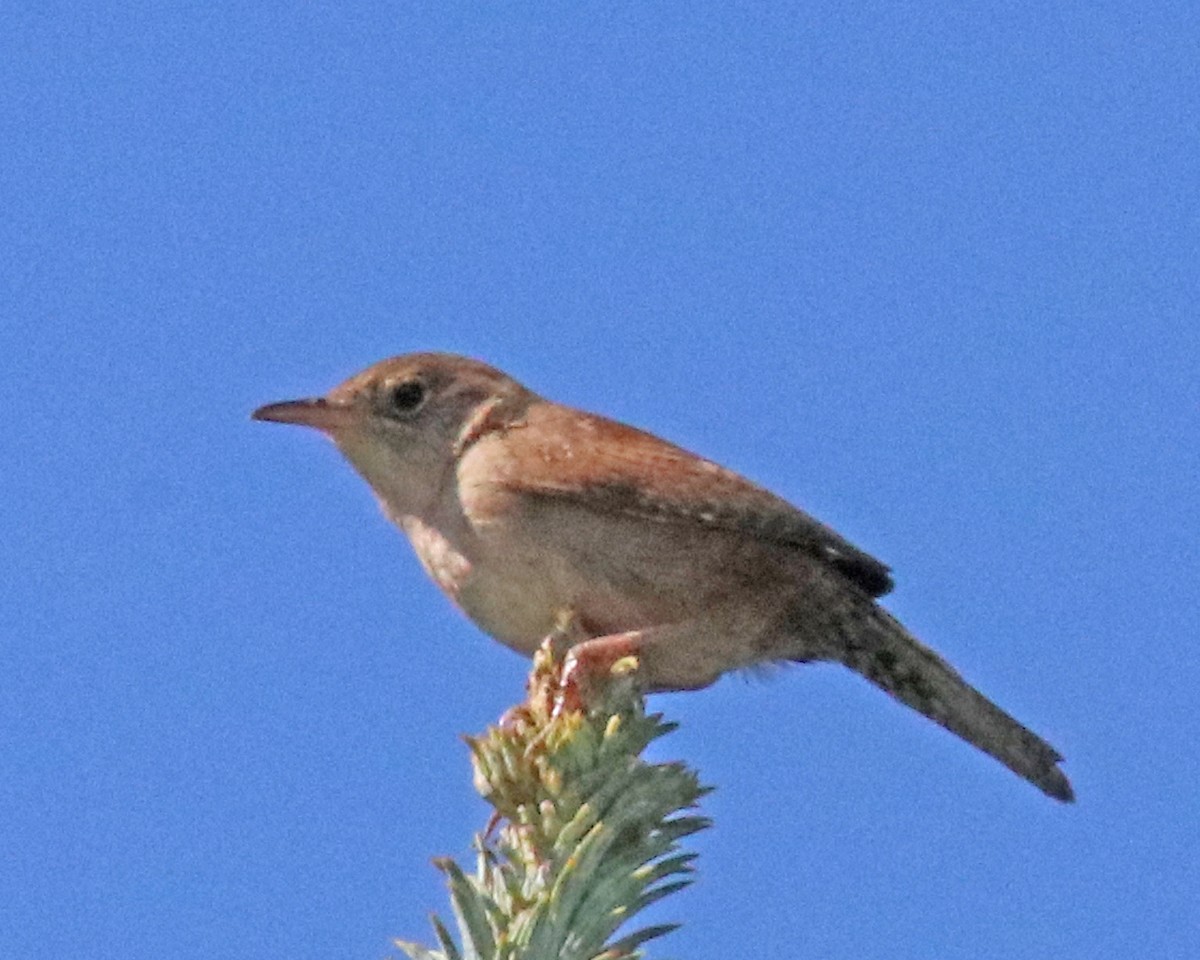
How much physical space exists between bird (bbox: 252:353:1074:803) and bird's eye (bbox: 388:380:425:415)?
0.95 feet

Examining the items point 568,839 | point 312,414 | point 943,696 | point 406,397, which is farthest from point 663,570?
point 568,839

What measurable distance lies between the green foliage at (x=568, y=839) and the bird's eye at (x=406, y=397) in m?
1.85

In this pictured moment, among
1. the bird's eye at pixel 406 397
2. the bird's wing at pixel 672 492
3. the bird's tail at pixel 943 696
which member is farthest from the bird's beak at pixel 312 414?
the bird's tail at pixel 943 696

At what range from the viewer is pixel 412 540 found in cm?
490

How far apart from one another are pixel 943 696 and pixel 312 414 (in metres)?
1.90

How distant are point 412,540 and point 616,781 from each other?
1.84 metres

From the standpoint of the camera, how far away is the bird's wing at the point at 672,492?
4.65 m

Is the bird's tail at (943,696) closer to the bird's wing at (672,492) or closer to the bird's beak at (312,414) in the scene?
the bird's wing at (672,492)

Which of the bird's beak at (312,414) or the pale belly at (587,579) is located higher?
the bird's beak at (312,414)

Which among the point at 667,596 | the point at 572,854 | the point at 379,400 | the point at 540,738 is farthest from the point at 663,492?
the point at 572,854

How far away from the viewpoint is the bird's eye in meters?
5.23

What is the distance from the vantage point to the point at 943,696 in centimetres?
465

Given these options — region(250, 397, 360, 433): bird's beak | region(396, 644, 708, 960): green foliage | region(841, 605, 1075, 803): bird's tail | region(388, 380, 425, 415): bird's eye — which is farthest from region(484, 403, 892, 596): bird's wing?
region(396, 644, 708, 960): green foliage

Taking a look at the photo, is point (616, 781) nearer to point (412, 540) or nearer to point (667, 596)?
point (667, 596)
